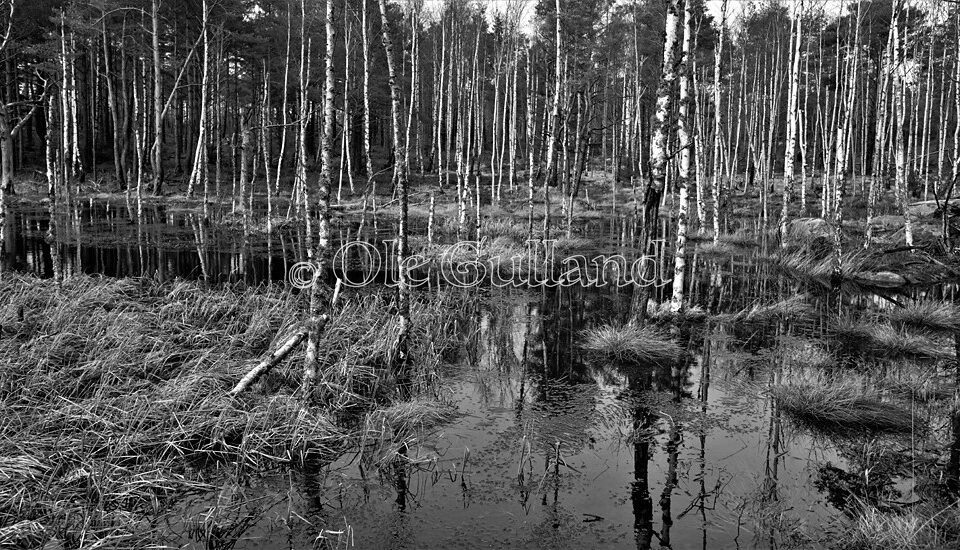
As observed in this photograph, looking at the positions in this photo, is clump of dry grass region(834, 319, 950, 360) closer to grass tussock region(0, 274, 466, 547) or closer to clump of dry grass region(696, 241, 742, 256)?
grass tussock region(0, 274, 466, 547)

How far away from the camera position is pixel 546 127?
2845cm

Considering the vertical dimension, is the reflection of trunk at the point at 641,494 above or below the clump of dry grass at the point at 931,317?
below

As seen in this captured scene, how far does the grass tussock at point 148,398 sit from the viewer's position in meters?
4.86

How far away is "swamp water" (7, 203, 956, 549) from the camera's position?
16.0 ft

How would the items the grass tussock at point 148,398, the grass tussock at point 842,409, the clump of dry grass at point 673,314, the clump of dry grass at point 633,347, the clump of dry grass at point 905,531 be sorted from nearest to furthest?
the clump of dry grass at point 905,531 → the grass tussock at point 148,398 → the grass tussock at point 842,409 → the clump of dry grass at point 633,347 → the clump of dry grass at point 673,314

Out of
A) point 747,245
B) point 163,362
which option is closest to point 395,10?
point 747,245

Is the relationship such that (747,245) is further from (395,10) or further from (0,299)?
(395,10)

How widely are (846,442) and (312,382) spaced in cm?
570

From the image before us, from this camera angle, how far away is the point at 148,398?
20.5ft

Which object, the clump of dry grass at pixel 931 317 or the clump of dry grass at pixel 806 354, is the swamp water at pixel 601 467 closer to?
the clump of dry grass at pixel 806 354

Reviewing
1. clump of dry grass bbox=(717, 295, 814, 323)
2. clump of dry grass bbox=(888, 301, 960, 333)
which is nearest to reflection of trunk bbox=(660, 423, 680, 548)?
clump of dry grass bbox=(717, 295, 814, 323)

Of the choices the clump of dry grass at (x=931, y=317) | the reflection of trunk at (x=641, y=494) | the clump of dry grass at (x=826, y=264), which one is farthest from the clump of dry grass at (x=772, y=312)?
the reflection of trunk at (x=641, y=494)

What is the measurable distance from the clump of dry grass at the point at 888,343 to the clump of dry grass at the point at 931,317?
966 mm

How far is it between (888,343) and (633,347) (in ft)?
13.8
